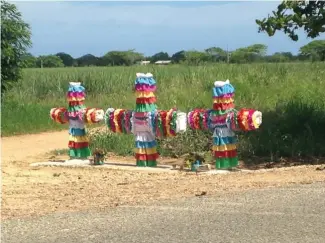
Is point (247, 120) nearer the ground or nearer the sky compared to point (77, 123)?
nearer the sky

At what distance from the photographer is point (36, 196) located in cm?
814

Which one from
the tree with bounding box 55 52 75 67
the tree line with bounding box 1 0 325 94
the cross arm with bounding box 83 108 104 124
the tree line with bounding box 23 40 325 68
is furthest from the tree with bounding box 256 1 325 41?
the tree with bounding box 55 52 75 67

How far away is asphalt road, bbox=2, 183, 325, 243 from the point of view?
568 centimetres

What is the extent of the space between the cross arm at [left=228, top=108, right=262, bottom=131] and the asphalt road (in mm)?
2731

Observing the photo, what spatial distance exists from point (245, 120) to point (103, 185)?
2.55 meters

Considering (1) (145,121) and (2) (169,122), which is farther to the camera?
(1) (145,121)

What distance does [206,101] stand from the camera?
684 inches

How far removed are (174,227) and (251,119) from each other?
13.9 ft

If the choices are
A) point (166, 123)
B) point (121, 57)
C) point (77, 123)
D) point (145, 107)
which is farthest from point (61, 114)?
point (121, 57)

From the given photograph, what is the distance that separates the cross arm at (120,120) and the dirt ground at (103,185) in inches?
34.9

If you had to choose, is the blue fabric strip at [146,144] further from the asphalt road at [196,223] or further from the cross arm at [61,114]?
the asphalt road at [196,223]

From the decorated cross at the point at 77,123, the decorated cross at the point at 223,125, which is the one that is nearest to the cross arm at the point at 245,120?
the decorated cross at the point at 223,125

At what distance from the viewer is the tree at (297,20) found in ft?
36.3

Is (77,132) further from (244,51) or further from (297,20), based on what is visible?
(244,51)
